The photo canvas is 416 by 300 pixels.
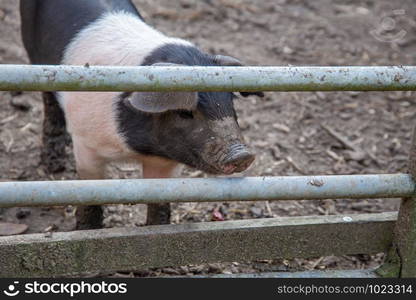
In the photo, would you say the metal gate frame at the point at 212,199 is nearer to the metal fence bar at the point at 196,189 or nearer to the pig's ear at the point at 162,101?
the metal fence bar at the point at 196,189

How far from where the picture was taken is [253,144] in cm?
473

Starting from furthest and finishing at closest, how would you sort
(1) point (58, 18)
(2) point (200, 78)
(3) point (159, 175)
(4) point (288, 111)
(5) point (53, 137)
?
(4) point (288, 111), (5) point (53, 137), (1) point (58, 18), (3) point (159, 175), (2) point (200, 78)

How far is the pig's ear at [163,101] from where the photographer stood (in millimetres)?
3016

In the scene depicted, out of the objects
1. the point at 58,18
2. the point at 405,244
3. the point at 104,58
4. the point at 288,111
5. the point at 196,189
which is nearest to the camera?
the point at 196,189

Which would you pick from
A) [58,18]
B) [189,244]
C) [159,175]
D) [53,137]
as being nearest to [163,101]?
[189,244]

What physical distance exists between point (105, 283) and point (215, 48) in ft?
10.3

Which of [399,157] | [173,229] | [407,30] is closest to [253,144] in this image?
[399,157]

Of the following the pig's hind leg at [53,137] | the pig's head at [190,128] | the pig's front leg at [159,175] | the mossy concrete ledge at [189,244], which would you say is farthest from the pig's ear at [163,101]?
the pig's hind leg at [53,137]

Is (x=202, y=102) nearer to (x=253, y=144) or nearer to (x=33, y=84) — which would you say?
(x=33, y=84)

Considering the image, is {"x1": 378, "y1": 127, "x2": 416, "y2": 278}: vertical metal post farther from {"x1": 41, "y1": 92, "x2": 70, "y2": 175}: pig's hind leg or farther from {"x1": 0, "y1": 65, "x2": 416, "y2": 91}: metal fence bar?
{"x1": 41, "y1": 92, "x2": 70, "y2": 175}: pig's hind leg

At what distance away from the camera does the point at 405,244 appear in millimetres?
3047

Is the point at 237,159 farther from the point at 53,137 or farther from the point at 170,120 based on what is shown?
the point at 53,137

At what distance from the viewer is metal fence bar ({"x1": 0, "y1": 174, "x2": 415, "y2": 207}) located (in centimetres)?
265

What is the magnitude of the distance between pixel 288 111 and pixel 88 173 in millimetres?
1952
